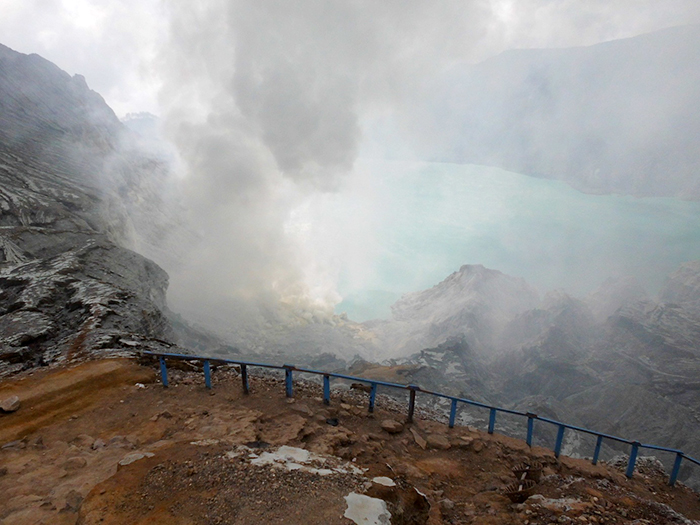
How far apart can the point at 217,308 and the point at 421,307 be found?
21881mm

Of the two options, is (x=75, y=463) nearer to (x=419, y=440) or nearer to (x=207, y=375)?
(x=207, y=375)

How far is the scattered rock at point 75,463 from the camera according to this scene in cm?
475

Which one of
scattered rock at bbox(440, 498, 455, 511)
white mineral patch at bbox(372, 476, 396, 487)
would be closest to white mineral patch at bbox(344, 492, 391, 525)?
white mineral patch at bbox(372, 476, 396, 487)

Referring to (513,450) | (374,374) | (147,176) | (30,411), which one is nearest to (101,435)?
(30,411)

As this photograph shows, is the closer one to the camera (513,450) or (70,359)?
(513,450)

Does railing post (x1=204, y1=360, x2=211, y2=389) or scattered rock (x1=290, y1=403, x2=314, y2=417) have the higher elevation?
railing post (x1=204, y1=360, x2=211, y2=389)

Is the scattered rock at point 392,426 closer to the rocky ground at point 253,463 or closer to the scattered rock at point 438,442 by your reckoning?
the rocky ground at point 253,463

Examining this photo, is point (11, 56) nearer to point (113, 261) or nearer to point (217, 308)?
point (217, 308)

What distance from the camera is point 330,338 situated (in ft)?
111

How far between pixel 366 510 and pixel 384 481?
898mm

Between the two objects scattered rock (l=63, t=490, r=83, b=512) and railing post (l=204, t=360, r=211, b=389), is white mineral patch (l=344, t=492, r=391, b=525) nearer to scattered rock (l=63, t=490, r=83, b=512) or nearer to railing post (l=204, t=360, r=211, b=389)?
scattered rock (l=63, t=490, r=83, b=512)

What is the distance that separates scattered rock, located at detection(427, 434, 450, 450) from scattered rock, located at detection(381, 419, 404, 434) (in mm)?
572

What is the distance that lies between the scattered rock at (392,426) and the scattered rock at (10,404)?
6.30m

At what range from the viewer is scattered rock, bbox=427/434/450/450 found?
660 centimetres
